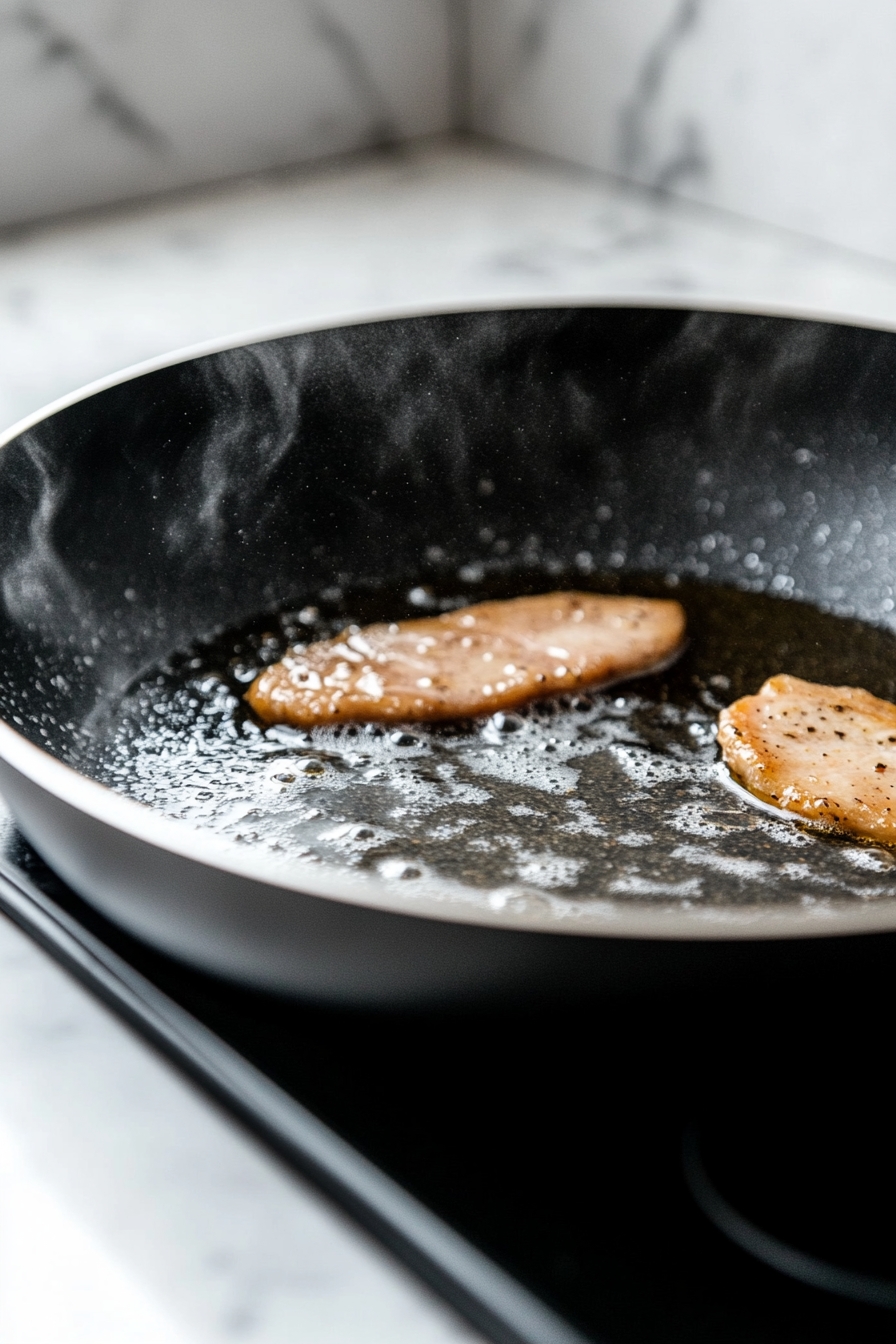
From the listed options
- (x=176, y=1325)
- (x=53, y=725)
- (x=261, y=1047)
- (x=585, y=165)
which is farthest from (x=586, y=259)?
(x=176, y=1325)

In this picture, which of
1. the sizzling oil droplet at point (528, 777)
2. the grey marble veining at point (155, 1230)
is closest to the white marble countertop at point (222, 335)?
the grey marble veining at point (155, 1230)

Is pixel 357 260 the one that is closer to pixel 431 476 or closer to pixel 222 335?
pixel 222 335

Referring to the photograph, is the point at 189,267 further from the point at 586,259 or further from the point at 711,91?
the point at 711,91

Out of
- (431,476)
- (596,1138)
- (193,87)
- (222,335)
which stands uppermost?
(193,87)

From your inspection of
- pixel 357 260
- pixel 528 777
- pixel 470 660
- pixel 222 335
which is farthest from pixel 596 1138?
pixel 357 260

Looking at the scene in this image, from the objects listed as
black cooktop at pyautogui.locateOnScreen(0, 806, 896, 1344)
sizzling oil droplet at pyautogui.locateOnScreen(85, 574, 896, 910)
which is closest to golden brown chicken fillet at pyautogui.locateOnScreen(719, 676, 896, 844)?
sizzling oil droplet at pyautogui.locateOnScreen(85, 574, 896, 910)

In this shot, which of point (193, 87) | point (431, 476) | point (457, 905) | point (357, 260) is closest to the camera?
point (457, 905)
